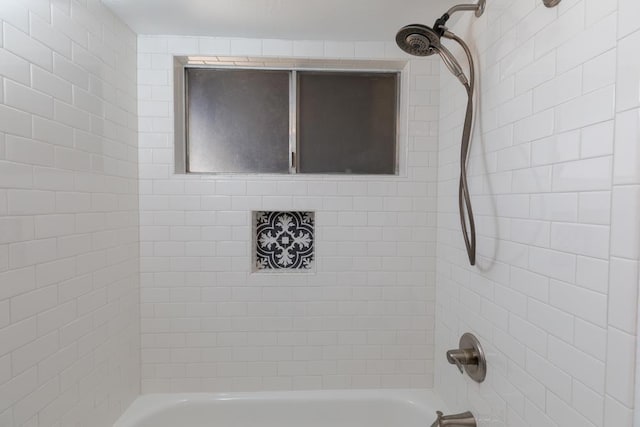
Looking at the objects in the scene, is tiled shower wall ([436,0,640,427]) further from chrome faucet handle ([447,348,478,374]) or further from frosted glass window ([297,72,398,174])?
frosted glass window ([297,72,398,174])

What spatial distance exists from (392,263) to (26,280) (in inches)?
64.7

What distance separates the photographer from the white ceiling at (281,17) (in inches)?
61.9

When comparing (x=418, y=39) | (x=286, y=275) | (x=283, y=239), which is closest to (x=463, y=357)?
(x=286, y=275)

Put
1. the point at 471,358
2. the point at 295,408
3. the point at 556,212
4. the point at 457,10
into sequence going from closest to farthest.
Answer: the point at 556,212
the point at 457,10
the point at 471,358
the point at 295,408

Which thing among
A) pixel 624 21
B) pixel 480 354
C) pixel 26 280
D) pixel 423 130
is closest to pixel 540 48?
pixel 624 21

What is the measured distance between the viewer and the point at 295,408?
6.34 ft

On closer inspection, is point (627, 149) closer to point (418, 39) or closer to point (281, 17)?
point (418, 39)

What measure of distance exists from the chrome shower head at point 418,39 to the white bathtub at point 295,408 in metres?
1.81

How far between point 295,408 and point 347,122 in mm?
1711

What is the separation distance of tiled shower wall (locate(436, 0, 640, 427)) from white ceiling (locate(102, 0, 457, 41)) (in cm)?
34

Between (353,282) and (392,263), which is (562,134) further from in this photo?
(353,282)

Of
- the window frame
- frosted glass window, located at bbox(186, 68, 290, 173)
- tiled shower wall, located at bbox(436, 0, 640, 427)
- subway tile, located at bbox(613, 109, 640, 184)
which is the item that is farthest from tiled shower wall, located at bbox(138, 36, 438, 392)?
subway tile, located at bbox(613, 109, 640, 184)

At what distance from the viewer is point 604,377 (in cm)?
82

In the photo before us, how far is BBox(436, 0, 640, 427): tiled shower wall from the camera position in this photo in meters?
0.77
